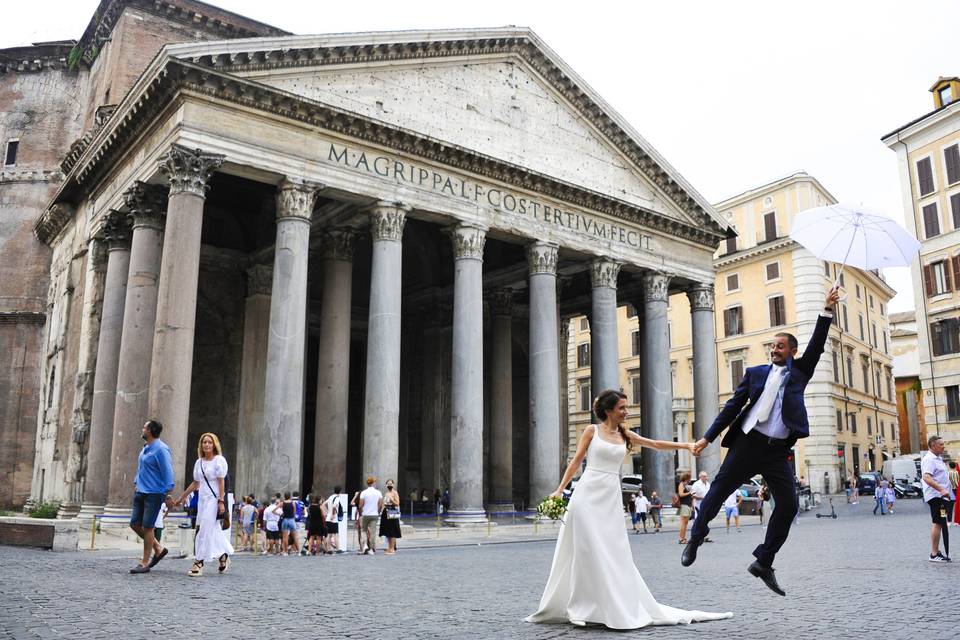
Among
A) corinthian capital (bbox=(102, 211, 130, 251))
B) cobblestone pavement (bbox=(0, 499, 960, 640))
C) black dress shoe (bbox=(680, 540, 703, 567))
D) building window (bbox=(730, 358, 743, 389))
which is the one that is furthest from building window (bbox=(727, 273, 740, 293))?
black dress shoe (bbox=(680, 540, 703, 567))

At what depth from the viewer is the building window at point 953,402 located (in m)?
31.4

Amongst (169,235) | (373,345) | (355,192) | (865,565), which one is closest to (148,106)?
(169,235)

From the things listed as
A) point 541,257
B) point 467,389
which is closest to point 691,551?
point 467,389

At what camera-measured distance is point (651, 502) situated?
76.5ft

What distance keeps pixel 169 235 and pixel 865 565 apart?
13.9 m

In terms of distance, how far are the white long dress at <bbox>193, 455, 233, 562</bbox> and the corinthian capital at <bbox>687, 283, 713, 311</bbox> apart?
2114 centimetres

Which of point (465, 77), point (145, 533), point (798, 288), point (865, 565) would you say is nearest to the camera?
point (145, 533)

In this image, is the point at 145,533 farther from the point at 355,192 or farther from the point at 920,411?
the point at 920,411

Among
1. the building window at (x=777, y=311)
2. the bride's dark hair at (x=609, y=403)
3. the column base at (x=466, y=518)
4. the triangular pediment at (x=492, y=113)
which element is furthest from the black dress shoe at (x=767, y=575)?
the building window at (x=777, y=311)

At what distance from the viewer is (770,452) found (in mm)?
5523

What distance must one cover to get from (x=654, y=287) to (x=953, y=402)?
14921mm

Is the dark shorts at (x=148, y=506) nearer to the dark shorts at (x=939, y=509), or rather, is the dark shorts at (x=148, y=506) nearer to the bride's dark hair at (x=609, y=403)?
the bride's dark hair at (x=609, y=403)

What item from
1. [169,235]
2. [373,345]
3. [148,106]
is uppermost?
[148,106]

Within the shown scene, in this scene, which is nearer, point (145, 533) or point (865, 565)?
point (145, 533)
